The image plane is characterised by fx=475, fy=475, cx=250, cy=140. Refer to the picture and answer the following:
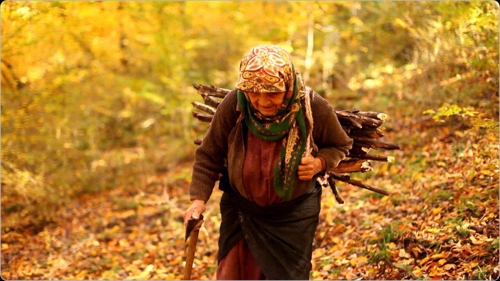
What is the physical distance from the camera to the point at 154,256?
6.76 m

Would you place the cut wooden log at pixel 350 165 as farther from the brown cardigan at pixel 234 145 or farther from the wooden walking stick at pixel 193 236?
the wooden walking stick at pixel 193 236

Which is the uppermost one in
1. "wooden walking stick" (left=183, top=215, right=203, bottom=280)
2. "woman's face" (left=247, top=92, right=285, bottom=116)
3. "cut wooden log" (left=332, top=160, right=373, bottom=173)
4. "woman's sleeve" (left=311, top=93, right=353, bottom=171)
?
"woman's face" (left=247, top=92, right=285, bottom=116)

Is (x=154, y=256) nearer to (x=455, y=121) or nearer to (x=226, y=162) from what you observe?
(x=226, y=162)

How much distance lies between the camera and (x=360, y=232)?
18.5 ft

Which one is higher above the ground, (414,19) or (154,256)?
(414,19)

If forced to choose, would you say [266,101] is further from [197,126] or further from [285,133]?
[197,126]

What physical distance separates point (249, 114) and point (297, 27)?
824cm

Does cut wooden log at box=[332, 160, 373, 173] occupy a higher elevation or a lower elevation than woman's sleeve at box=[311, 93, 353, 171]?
lower

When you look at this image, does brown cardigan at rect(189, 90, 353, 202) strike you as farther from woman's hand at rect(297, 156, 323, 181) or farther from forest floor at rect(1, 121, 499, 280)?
forest floor at rect(1, 121, 499, 280)

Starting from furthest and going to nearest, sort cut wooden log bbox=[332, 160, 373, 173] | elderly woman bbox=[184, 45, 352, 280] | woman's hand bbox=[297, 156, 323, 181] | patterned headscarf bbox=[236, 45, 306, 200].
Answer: cut wooden log bbox=[332, 160, 373, 173] → woman's hand bbox=[297, 156, 323, 181] → elderly woman bbox=[184, 45, 352, 280] → patterned headscarf bbox=[236, 45, 306, 200]

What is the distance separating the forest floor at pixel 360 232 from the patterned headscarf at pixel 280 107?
2.04 metres

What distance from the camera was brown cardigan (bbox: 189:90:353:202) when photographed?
3.10 m

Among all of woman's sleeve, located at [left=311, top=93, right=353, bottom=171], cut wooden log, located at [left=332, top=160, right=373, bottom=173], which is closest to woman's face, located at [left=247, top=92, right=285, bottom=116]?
woman's sleeve, located at [left=311, top=93, right=353, bottom=171]

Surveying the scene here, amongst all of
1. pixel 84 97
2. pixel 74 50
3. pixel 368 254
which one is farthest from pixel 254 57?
pixel 74 50
